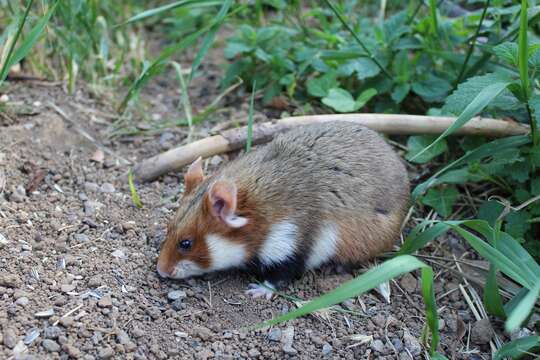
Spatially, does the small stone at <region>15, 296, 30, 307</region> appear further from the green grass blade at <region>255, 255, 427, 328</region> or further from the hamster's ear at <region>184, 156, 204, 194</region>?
A: the green grass blade at <region>255, 255, 427, 328</region>

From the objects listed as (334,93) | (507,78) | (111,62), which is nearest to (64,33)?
(111,62)

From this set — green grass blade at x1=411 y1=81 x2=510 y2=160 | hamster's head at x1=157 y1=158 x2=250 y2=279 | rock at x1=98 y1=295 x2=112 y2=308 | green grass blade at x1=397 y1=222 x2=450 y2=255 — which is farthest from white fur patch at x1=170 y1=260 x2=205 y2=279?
green grass blade at x1=411 y1=81 x2=510 y2=160

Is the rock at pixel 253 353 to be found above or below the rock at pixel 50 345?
below

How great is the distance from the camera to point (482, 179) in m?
4.52

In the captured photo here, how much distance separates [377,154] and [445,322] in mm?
1169

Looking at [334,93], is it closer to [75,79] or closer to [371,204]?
[371,204]

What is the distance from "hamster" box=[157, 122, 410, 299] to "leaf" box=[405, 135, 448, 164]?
39cm

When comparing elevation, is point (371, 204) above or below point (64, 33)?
below

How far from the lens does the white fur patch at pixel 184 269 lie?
12.8ft

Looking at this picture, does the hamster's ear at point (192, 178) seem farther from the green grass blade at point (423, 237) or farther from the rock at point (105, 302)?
the green grass blade at point (423, 237)

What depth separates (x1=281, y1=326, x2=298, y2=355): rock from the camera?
140 inches

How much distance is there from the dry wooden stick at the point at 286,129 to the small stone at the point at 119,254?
836mm

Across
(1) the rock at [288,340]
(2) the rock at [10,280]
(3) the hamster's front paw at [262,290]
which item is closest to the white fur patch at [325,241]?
(3) the hamster's front paw at [262,290]

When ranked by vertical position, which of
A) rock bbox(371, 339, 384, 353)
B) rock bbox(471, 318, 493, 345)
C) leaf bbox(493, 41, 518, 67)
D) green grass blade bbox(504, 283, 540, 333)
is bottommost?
rock bbox(471, 318, 493, 345)
